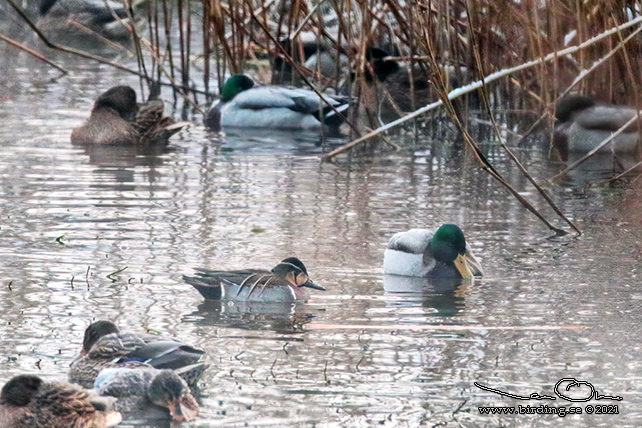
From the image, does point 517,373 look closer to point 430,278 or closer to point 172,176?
point 430,278

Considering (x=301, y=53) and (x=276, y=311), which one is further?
(x=301, y=53)

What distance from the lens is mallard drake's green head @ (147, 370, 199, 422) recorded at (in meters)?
5.17

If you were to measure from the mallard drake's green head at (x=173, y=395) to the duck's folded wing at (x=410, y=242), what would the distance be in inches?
117

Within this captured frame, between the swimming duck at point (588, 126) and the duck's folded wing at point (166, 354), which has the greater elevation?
the swimming duck at point (588, 126)

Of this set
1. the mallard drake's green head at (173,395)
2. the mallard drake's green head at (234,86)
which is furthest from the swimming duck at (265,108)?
the mallard drake's green head at (173,395)

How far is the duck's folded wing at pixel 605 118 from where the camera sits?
40.4 ft

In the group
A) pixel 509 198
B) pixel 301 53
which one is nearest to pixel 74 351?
pixel 509 198

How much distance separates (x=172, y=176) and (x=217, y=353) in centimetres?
529

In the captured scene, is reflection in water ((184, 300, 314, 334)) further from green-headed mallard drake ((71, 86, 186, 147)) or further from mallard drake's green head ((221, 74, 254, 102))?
mallard drake's green head ((221, 74, 254, 102))

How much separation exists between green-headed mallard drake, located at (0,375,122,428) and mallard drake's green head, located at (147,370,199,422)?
0.71 ft

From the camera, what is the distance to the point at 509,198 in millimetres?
10469

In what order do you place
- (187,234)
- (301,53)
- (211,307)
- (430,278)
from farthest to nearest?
(301,53)
(187,234)
(430,278)
(211,307)

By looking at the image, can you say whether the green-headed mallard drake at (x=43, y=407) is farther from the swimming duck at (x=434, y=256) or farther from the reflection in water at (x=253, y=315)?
the swimming duck at (x=434, y=256)
